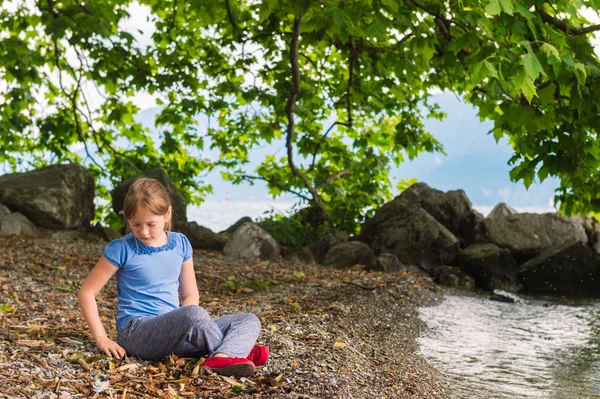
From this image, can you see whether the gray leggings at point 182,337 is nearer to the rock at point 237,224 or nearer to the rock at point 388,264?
the rock at point 388,264

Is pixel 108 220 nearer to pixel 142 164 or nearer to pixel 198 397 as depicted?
pixel 142 164

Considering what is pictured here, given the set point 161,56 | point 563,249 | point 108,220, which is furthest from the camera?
point 108,220

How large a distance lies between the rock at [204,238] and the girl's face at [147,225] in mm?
7323

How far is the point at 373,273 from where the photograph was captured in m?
9.99

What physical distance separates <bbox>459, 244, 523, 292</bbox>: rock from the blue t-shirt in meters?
7.91

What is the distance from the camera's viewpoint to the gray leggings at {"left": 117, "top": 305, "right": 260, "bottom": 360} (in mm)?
3834

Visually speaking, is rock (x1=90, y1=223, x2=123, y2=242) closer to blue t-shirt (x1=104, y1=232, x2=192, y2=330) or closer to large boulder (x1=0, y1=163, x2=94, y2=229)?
large boulder (x1=0, y1=163, x2=94, y2=229)

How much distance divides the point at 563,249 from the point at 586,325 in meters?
3.08

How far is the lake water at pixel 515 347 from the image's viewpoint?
550 cm

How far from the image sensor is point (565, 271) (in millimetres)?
11391

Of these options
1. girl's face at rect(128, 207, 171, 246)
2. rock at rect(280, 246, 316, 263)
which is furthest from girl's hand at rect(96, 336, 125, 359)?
rock at rect(280, 246, 316, 263)

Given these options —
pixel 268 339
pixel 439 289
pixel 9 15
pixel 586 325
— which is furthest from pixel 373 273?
pixel 9 15

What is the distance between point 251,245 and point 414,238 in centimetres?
288

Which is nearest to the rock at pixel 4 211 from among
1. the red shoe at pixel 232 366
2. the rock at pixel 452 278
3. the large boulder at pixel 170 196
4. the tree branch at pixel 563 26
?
the large boulder at pixel 170 196
